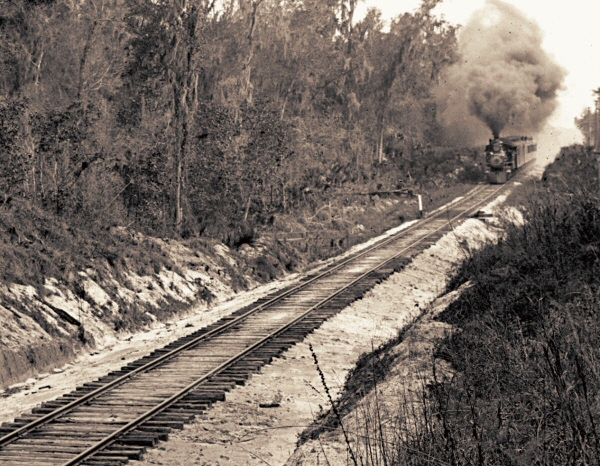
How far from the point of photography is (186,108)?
2525 centimetres

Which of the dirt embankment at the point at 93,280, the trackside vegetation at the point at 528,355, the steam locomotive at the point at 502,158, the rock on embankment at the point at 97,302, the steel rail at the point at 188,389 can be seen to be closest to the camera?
the trackside vegetation at the point at 528,355

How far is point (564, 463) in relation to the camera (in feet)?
17.3

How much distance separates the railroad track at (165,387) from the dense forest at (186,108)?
22.6 feet

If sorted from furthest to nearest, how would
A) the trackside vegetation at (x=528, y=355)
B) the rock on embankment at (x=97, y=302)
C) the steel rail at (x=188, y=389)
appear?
1. the rock on embankment at (x=97, y=302)
2. the steel rail at (x=188, y=389)
3. the trackside vegetation at (x=528, y=355)

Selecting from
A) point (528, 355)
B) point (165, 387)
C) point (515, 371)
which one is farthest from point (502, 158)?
point (515, 371)

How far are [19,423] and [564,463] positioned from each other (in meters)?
7.76

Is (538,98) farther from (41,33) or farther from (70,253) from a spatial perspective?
(70,253)

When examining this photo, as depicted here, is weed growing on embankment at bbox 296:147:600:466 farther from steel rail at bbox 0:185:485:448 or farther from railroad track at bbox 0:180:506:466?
steel rail at bbox 0:185:485:448

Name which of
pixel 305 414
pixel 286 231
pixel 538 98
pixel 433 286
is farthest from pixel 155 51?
pixel 538 98

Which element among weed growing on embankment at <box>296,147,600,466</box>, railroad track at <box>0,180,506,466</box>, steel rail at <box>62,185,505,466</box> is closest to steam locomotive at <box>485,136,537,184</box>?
steel rail at <box>62,185,505,466</box>

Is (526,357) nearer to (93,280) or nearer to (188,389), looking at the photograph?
(188,389)

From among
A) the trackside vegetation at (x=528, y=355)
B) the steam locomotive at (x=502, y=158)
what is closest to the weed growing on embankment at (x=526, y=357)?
the trackside vegetation at (x=528, y=355)

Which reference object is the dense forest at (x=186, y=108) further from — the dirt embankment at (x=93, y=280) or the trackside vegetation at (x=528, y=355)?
the trackside vegetation at (x=528, y=355)

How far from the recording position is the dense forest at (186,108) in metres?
23.3
